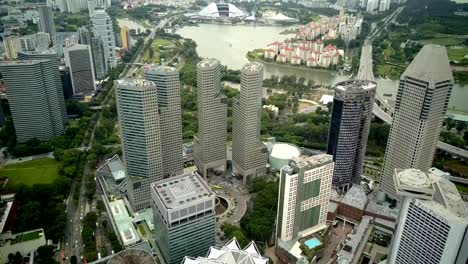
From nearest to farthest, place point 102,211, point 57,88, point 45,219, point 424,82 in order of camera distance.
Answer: point 424,82 → point 45,219 → point 102,211 → point 57,88

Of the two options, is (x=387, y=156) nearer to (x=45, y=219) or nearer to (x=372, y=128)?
(x=372, y=128)

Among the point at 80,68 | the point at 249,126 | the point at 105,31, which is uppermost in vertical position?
the point at 105,31

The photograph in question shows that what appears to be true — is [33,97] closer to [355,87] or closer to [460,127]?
[355,87]

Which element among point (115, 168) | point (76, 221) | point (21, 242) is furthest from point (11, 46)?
point (21, 242)

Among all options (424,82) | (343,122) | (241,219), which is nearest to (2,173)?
(241,219)

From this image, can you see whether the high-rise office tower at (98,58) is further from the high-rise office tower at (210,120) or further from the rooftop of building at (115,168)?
the high-rise office tower at (210,120)
